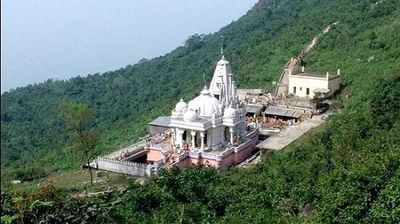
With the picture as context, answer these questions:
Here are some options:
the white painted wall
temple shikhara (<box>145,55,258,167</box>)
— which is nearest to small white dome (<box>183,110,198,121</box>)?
temple shikhara (<box>145,55,258,167</box>)

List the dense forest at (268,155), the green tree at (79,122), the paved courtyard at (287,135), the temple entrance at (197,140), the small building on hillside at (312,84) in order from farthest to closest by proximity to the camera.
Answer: the small building on hillside at (312,84), the paved courtyard at (287,135), the temple entrance at (197,140), the green tree at (79,122), the dense forest at (268,155)

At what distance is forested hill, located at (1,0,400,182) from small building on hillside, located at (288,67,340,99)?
1.20m

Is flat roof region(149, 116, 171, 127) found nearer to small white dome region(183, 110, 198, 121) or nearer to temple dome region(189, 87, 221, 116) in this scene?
temple dome region(189, 87, 221, 116)

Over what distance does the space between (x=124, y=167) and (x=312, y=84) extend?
49.8 ft

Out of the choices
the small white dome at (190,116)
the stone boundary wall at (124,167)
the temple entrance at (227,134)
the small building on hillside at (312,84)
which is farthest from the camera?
the small building on hillside at (312,84)

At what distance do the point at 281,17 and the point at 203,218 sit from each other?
63.0 metres

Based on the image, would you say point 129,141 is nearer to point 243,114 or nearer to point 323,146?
point 243,114

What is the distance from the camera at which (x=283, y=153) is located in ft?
87.2

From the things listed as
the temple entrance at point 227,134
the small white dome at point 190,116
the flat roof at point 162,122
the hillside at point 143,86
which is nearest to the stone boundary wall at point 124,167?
the small white dome at point 190,116

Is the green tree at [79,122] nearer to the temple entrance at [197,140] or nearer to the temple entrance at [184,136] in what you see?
the temple entrance at [184,136]

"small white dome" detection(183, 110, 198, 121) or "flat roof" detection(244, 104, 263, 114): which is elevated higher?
"small white dome" detection(183, 110, 198, 121)

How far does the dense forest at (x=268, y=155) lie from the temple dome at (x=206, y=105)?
3.63m

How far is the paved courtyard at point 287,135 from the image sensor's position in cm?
2933

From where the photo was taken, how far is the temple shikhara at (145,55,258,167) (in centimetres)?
2833
